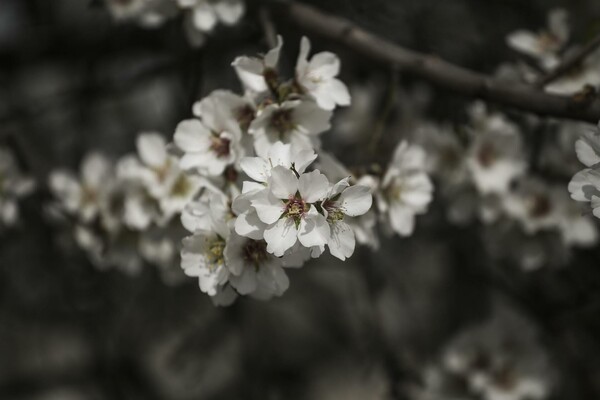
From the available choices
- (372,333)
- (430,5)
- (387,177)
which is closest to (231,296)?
(387,177)

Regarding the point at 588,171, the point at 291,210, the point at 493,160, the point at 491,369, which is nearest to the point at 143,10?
the point at 291,210

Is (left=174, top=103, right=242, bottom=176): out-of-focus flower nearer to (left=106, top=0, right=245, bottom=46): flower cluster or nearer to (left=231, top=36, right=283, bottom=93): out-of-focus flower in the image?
(left=231, top=36, right=283, bottom=93): out-of-focus flower

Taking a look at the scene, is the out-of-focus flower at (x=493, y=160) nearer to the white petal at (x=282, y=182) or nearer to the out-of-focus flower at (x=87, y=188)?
the white petal at (x=282, y=182)

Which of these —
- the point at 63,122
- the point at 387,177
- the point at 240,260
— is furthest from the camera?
the point at 63,122

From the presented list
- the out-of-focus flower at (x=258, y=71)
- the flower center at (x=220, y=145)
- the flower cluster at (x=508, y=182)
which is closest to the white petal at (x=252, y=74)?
the out-of-focus flower at (x=258, y=71)

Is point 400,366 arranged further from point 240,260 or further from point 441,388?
point 240,260

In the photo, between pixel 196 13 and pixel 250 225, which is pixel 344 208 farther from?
pixel 196 13

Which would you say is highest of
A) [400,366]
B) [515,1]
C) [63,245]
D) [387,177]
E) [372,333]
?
[387,177]
